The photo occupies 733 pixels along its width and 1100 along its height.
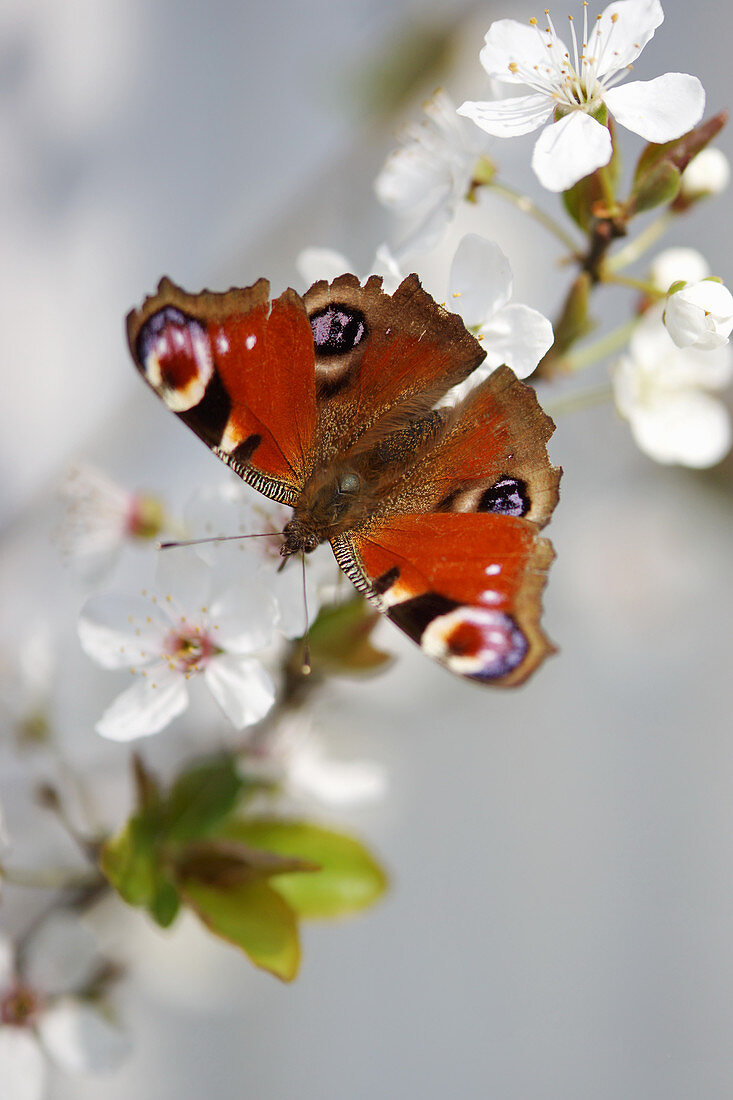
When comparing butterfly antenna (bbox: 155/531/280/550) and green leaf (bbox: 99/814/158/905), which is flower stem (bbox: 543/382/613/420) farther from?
green leaf (bbox: 99/814/158/905)

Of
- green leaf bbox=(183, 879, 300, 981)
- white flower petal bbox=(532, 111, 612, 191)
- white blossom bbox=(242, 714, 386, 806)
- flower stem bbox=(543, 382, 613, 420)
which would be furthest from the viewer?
white blossom bbox=(242, 714, 386, 806)

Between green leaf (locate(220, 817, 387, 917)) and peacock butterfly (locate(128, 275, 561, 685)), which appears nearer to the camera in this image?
peacock butterfly (locate(128, 275, 561, 685))

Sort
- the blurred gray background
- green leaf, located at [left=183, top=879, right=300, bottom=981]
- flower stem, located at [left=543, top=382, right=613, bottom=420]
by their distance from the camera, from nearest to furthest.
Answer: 1. green leaf, located at [left=183, top=879, right=300, bottom=981]
2. flower stem, located at [left=543, top=382, right=613, bottom=420]
3. the blurred gray background

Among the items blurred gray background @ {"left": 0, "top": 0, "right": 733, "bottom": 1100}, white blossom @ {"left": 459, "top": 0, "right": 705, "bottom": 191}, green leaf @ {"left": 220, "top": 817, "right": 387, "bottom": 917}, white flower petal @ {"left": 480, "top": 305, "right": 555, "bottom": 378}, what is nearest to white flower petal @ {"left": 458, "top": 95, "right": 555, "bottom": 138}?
white blossom @ {"left": 459, "top": 0, "right": 705, "bottom": 191}

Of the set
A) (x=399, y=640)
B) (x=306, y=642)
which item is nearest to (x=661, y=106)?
(x=306, y=642)

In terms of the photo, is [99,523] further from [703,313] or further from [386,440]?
[703,313]

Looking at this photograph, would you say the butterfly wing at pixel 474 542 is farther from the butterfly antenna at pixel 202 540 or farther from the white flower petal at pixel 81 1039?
the white flower petal at pixel 81 1039
